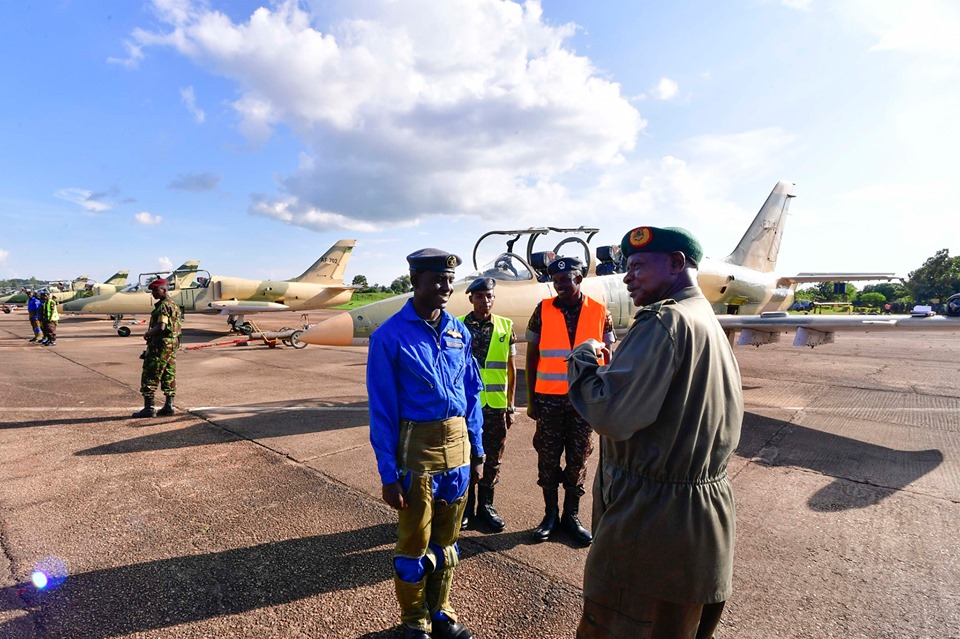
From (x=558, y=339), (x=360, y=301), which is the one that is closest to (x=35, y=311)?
(x=558, y=339)

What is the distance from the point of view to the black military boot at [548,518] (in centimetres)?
353

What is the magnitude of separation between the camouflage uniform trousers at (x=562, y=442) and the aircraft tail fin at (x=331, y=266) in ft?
82.0

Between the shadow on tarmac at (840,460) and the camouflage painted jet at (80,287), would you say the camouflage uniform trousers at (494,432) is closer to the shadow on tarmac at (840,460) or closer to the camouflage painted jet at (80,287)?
the shadow on tarmac at (840,460)

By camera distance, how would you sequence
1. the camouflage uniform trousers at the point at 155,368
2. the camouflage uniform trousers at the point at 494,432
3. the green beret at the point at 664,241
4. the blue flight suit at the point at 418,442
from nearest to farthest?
the green beret at the point at 664,241, the blue flight suit at the point at 418,442, the camouflage uniform trousers at the point at 494,432, the camouflage uniform trousers at the point at 155,368

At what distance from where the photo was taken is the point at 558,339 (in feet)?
12.4

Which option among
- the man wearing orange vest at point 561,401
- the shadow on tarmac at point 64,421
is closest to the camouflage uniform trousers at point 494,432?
the man wearing orange vest at point 561,401

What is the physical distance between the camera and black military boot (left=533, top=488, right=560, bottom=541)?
3.53 metres

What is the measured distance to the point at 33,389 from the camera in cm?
895

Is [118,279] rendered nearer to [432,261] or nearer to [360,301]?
[360,301]

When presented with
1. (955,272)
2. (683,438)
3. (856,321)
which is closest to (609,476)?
(683,438)

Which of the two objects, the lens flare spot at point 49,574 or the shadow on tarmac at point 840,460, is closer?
the lens flare spot at point 49,574

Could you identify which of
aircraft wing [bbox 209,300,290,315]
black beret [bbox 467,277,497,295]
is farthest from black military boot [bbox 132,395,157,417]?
aircraft wing [bbox 209,300,290,315]

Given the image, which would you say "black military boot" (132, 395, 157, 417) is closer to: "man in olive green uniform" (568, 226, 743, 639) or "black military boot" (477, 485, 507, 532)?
"black military boot" (477, 485, 507, 532)

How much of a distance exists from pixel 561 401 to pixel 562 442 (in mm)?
336
